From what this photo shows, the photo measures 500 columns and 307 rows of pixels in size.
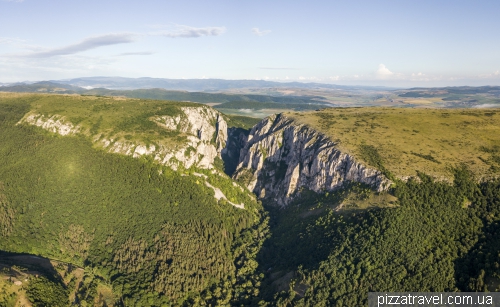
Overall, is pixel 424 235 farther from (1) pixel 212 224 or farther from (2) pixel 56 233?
(2) pixel 56 233

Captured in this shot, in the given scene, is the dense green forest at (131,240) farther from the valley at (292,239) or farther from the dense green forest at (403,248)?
the dense green forest at (403,248)

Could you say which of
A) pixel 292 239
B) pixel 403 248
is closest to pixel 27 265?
pixel 292 239

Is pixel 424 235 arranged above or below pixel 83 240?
above

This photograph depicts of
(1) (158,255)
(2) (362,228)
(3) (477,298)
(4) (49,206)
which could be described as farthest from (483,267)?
(4) (49,206)

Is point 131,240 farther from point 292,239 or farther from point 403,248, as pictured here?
point 403,248

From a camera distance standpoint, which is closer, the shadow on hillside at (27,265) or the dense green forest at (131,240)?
the shadow on hillside at (27,265)

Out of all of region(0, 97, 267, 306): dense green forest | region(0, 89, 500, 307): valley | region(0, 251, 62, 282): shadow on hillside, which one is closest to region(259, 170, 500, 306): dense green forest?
region(0, 89, 500, 307): valley

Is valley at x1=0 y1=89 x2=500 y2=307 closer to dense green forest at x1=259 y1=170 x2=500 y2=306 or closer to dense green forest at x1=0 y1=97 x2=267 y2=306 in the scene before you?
dense green forest at x1=259 y1=170 x2=500 y2=306

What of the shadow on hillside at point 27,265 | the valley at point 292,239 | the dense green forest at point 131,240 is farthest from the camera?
the dense green forest at point 131,240

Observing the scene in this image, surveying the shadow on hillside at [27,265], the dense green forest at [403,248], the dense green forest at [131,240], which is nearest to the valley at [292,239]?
the dense green forest at [403,248]

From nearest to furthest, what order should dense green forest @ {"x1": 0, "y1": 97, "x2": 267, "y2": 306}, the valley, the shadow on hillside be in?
1. the valley
2. the shadow on hillside
3. dense green forest @ {"x1": 0, "y1": 97, "x2": 267, "y2": 306}

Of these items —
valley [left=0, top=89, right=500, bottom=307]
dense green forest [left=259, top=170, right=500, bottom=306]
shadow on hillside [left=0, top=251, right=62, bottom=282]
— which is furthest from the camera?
shadow on hillside [left=0, top=251, right=62, bottom=282]
